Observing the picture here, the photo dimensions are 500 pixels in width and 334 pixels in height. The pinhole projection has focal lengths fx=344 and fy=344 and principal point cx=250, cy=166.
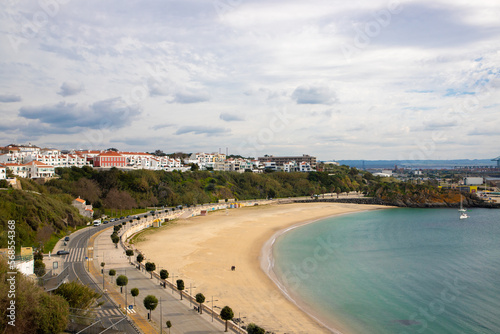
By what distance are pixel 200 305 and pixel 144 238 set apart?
1986 centimetres

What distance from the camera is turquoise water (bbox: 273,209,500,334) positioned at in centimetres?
1853

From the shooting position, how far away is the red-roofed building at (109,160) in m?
68.4

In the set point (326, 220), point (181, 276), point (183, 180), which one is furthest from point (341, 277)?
point (183, 180)

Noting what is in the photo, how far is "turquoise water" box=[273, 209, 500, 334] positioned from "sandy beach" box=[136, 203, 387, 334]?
155 cm

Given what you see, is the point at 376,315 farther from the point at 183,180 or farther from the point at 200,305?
the point at 183,180

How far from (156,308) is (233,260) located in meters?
11.8

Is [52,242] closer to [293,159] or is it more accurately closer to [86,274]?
[86,274]

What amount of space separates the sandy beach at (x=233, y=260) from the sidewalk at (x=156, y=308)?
6.77 feet

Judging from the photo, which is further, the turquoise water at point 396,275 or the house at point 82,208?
the house at point 82,208

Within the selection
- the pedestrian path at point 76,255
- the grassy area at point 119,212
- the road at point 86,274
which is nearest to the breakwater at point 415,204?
the grassy area at point 119,212

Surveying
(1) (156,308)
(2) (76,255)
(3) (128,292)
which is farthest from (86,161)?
(1) (156,308)

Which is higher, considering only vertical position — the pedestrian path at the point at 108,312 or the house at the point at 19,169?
the house at the point at 19,169

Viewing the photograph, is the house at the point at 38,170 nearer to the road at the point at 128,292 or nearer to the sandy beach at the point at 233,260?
the sandy beach at the point at 233,260

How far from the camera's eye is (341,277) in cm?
2494
